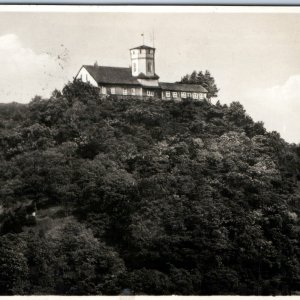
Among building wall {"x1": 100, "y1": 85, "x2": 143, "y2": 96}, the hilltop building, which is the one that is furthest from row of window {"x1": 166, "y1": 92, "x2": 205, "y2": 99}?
building wall {"x1": 100, "y1": 85, "x2": 143, "y2": 96}

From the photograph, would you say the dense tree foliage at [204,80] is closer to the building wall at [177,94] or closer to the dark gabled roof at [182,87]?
the dark gabled roof at [182,87]

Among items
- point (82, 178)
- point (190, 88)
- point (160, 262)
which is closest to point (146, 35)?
point (190, 88)

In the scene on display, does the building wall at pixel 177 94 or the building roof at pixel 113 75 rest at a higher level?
the building roof at pixel 113 75

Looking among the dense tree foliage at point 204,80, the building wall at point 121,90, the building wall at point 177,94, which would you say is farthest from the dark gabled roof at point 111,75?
the dense tree foliage at point 204,80

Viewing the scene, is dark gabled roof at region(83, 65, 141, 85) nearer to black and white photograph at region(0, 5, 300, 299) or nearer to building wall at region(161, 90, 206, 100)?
black and white photograph at region(0, 5, 300, 299)

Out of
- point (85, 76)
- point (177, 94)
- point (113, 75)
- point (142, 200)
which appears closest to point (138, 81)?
point (113, 75)

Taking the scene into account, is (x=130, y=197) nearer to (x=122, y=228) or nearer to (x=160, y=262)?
(x=122, y=228)

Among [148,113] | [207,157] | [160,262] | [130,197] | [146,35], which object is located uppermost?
[146,35]
